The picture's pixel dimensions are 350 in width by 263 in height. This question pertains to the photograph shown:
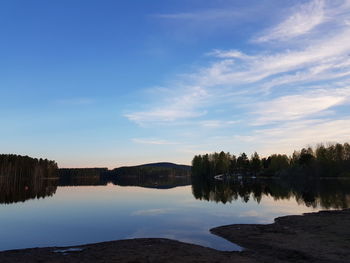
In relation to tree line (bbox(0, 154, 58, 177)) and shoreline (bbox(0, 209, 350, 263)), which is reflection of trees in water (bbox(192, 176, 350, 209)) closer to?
shoreline (bbox(0, 209, 350, 263))

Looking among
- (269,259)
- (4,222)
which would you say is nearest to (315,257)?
(269,259)

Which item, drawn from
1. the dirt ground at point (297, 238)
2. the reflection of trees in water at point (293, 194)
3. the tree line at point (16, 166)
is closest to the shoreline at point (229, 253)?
the dirt ground at point (297, 238)

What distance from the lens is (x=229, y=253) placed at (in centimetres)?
2223

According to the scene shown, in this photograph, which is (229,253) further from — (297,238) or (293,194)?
(293,194)

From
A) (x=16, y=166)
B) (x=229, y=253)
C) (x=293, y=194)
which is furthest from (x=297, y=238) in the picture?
(x=16, y=166)

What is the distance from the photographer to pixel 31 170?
19238 cm

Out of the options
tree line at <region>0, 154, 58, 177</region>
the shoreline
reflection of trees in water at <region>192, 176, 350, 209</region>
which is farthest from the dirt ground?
tree line at <region>0, 154, 58, 177</region>

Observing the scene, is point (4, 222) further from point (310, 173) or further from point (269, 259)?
point (310, 173)

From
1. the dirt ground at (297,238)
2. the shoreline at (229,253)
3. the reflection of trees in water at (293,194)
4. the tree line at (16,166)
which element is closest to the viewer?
the shoreline at (229,253)

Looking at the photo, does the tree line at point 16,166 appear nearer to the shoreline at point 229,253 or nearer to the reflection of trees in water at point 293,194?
the reflection of trees in water at point 293,194

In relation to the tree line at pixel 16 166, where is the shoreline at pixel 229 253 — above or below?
below

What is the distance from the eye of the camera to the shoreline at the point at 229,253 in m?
20.3

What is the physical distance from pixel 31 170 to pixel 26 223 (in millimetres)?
168924

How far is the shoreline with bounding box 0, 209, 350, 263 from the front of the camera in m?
20.3
